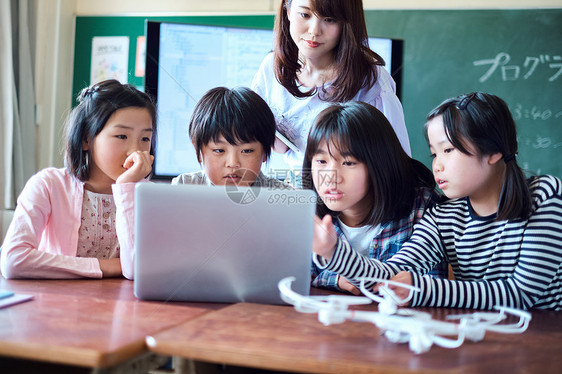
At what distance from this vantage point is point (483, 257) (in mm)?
1193

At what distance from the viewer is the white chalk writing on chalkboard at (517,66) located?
277 cm

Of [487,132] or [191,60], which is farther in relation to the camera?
[191,60]

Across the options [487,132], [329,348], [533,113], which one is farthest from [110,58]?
[329,348]

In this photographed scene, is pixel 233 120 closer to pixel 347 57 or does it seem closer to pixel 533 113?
pixel 347 57

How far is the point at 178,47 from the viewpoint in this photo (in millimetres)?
2936

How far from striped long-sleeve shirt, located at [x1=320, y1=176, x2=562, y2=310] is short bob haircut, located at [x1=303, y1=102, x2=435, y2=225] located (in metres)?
0.09

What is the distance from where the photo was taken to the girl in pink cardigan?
4.35ft

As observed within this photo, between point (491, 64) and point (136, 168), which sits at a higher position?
point (491, 64)

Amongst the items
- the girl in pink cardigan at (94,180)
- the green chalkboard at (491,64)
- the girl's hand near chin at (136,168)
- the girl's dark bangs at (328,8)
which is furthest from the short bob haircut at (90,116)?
the green chalkboard at (491,64)

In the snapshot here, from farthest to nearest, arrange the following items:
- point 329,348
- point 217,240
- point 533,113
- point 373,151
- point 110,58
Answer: point 110,58 → point 533,113 → point 373,151 → point 217,240 → point 329,348

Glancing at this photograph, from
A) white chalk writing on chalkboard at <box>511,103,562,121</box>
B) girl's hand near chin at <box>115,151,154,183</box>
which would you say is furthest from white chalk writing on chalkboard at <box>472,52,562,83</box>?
girl's hand near chin at <box>115,151,154,183</box>

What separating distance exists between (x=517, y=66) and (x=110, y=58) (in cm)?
230

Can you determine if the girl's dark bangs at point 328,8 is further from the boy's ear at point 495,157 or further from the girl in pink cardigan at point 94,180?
the boy's ear at point 495,157

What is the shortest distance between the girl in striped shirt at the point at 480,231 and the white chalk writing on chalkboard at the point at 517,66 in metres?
1.80
